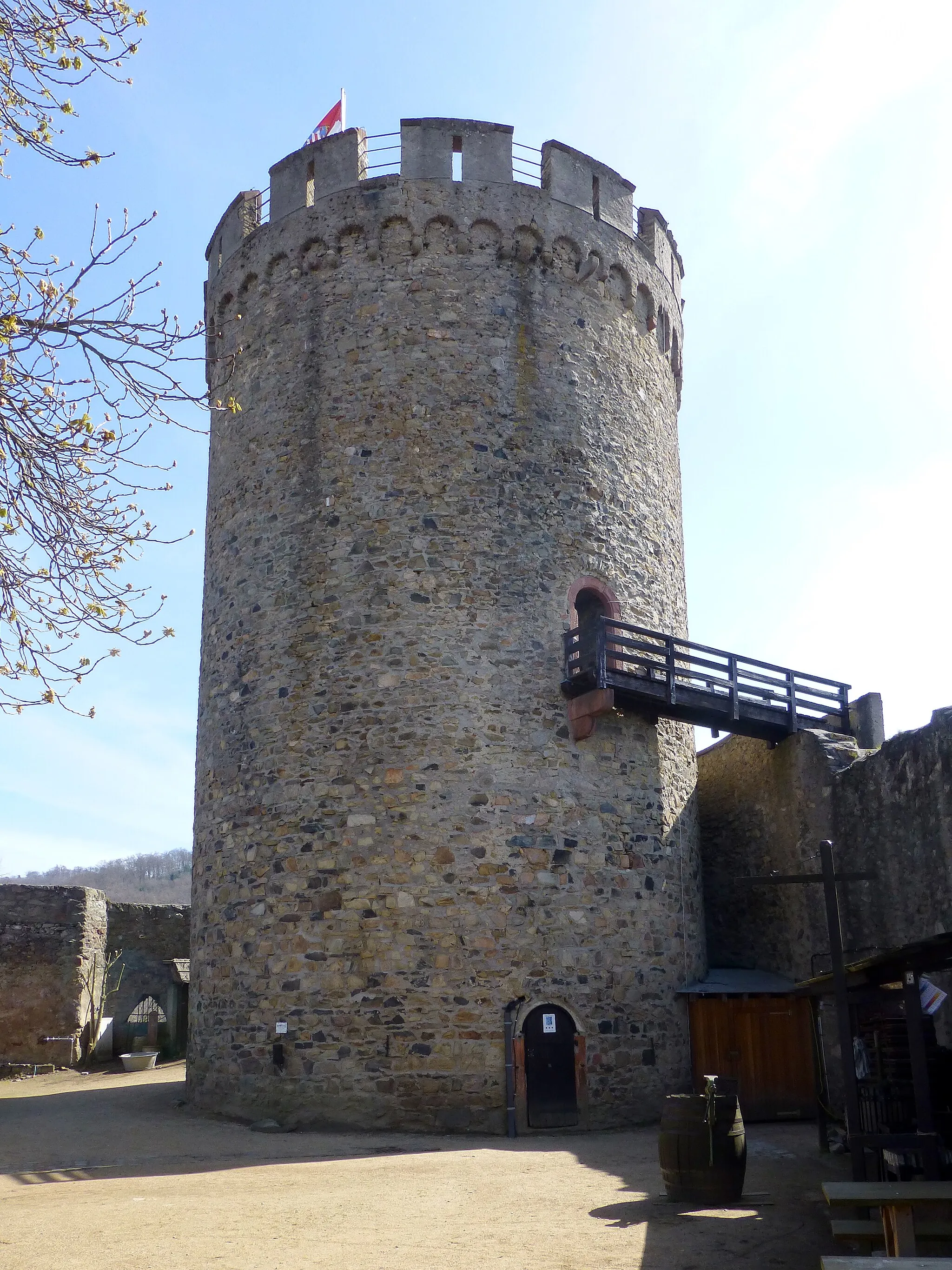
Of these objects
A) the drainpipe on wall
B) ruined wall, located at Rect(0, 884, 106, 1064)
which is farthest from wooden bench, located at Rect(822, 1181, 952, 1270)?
ruined wall, located at Rect(0, 884, 106, 1064)

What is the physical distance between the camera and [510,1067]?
1170 centimetres

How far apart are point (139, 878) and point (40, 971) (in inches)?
2997

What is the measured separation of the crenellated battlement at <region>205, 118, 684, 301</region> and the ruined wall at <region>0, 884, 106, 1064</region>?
11.2 m

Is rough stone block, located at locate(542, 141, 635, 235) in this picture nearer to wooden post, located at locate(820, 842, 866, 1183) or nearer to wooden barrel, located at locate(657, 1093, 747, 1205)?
wooden post, located at locate(820, 842, 866, 1183)

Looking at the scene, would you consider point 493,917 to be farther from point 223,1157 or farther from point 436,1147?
point 223,1157

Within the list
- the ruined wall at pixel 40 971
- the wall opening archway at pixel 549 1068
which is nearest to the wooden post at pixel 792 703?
→ the wall opening archway at pixel 549 1068

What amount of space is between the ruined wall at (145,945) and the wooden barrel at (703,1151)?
15.5 meters

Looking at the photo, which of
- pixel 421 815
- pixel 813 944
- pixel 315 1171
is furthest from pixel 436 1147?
pixel 813 944

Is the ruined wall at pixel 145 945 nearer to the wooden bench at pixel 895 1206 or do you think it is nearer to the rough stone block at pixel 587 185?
the rough stone block at pixel 587 185

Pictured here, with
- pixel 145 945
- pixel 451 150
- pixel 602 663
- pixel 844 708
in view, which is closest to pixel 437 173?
pixel 451 150

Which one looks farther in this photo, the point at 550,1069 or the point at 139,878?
the point at 139,878

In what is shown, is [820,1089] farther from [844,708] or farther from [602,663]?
[844,708]

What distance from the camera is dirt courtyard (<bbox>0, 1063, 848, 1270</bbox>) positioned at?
6.23 metres

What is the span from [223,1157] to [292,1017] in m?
2.30
